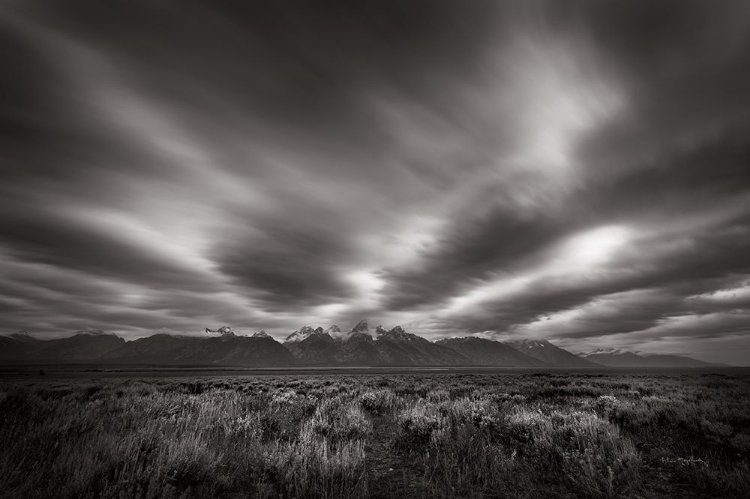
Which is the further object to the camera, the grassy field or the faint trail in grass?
the faint trail in grass

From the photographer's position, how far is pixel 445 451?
718cm

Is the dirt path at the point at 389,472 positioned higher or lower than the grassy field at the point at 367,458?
lower

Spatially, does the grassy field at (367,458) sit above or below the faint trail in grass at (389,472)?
above

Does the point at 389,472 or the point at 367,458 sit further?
the point at 367,458

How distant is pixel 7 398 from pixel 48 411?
7.41ft

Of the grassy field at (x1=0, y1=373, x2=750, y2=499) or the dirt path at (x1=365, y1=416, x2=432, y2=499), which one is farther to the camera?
the dirt path at (x1=365, y1=416, x2=432, y2=499)

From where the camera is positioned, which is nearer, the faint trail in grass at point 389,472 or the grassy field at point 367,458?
the grassy field at point 367,458

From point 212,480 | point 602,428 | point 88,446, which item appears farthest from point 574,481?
point 88,446

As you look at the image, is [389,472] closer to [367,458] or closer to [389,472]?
A: [389,472]

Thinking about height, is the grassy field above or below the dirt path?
above

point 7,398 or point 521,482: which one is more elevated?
point 7,398

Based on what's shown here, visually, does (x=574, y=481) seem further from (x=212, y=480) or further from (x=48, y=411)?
(x=48, y=411)

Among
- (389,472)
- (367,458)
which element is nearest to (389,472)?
(389,472)

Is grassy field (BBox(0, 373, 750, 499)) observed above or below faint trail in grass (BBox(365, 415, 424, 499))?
above
